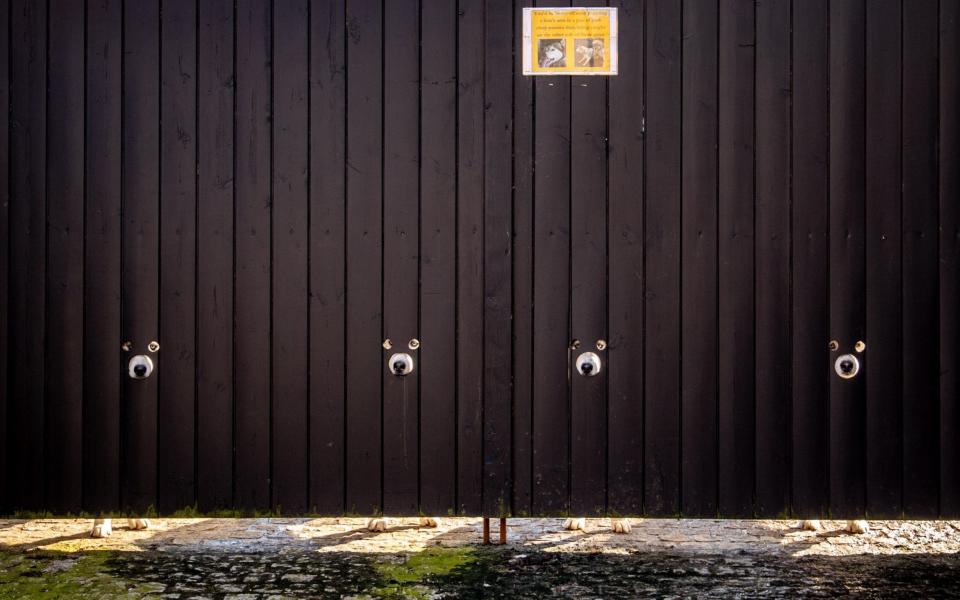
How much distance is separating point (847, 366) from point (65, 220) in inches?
122

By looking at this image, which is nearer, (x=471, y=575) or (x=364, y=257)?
(x=471, y=575)

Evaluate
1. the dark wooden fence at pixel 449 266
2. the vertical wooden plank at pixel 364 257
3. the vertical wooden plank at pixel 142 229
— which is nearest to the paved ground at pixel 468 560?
the dark wooden fence at pixel 449 266

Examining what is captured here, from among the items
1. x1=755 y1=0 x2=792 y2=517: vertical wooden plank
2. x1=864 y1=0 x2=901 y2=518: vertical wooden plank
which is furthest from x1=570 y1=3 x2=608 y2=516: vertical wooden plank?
x1=864 y1=0 x2=901 y2=518: vertical wooden plank

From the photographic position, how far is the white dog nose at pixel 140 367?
125 inches

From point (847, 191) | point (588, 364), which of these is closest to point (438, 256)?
point (588, 364)

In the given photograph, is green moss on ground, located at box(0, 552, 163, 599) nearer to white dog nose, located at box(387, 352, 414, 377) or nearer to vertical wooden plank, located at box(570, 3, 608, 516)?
white dog nose, located at box(387, 352, 414, 377)

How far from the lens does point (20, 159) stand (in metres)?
3.18

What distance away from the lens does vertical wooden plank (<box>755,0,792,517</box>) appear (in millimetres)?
3139

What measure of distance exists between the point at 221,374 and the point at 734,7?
2.47 meters

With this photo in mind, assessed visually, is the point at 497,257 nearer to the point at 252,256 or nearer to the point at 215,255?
the point at 252,256

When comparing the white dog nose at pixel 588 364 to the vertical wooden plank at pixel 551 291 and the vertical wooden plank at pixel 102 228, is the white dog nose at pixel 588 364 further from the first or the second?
the vertical wooden plank at pixel 102 228

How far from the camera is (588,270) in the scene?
3.18 meters

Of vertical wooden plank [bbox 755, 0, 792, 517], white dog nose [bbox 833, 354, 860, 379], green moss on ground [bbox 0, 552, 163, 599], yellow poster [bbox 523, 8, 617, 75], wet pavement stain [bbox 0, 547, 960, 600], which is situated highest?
yellow poster [bbox 523, 8, 617, 75]

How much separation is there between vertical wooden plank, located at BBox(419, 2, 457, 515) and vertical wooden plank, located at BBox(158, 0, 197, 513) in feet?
2.97
